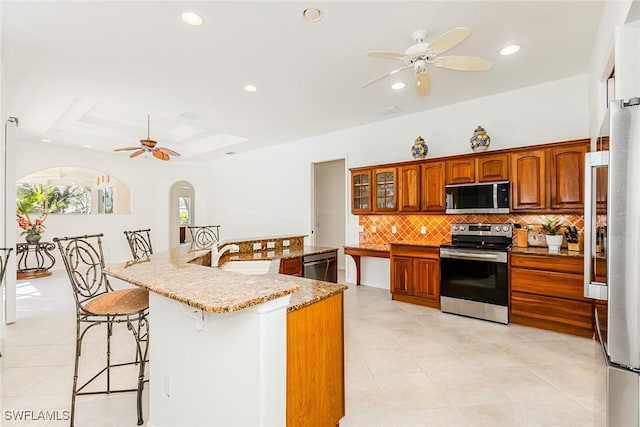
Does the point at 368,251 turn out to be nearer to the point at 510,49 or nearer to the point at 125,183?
the point at 510,49

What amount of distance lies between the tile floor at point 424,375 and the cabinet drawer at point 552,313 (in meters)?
0.10

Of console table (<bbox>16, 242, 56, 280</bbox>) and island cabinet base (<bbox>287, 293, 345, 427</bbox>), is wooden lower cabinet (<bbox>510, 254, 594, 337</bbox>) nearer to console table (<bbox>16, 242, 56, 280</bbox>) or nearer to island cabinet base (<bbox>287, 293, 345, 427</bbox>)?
island cabinet base (<bbox>287, 293, 345, 427</bbox>)

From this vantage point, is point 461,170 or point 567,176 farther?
point 461,170

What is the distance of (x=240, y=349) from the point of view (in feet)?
4.32

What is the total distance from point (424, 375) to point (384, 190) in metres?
3.01

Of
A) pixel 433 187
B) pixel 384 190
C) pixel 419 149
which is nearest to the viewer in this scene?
pixel 433 187

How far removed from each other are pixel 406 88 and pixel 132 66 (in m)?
3.18

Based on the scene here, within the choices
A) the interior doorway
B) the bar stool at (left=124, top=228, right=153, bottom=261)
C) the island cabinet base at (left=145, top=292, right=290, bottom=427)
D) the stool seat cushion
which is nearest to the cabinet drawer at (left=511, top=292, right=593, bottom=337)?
the island cabinet base at (left=145, top=292, right=290, bottom=427)

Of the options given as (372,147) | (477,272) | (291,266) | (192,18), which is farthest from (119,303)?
(372,147)

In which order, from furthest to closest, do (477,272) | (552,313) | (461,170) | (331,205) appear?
(331,205)
(461,170)
(477,272)
(552,313)

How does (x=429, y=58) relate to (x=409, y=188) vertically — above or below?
above

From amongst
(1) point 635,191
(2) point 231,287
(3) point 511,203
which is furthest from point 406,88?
(2) point 231,287

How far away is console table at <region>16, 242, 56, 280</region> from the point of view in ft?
20.6

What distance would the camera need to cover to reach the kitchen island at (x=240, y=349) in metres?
1.28
